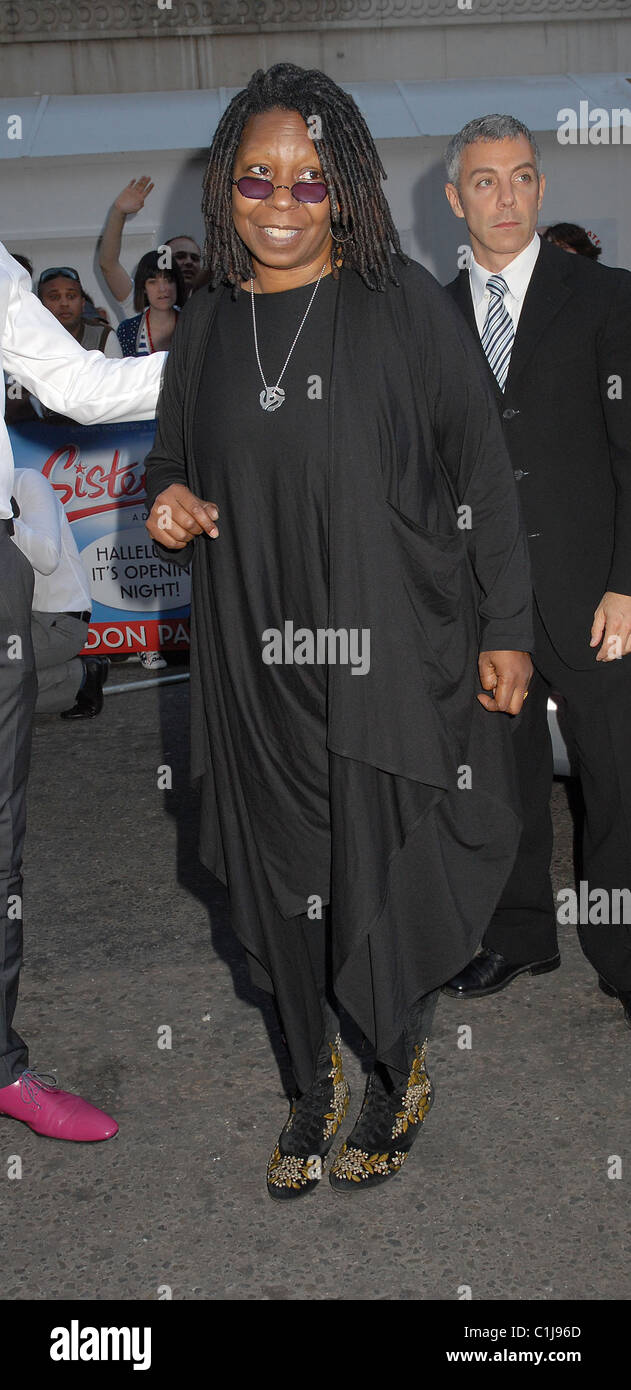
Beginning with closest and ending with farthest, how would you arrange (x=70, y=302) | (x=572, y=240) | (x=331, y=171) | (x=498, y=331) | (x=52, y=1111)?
(x=331, y=171) < (x=52, y=1111) < (x=498, y=331) < (x=572, y=240) < (x=70, y=302)

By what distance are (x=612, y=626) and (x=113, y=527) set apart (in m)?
4.36

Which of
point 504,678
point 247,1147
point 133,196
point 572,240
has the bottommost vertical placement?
point 247,1147

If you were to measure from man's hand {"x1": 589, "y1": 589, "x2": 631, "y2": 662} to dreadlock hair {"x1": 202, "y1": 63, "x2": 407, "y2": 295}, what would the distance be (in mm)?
986

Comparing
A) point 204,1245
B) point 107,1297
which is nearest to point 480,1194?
point 204,1245

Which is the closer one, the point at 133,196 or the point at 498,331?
the point at 498,331

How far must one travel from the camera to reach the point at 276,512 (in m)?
2.47

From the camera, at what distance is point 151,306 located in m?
6.86

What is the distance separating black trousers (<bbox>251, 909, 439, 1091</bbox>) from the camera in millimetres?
2756

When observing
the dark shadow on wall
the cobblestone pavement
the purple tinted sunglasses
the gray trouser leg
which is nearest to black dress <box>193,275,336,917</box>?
the purple tinted sunglasses

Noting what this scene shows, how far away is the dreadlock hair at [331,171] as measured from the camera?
7.73 feet

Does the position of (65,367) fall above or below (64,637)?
above

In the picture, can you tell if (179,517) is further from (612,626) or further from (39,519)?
(39,519)

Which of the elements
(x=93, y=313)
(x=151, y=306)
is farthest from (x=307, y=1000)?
(x=93, y=313)
